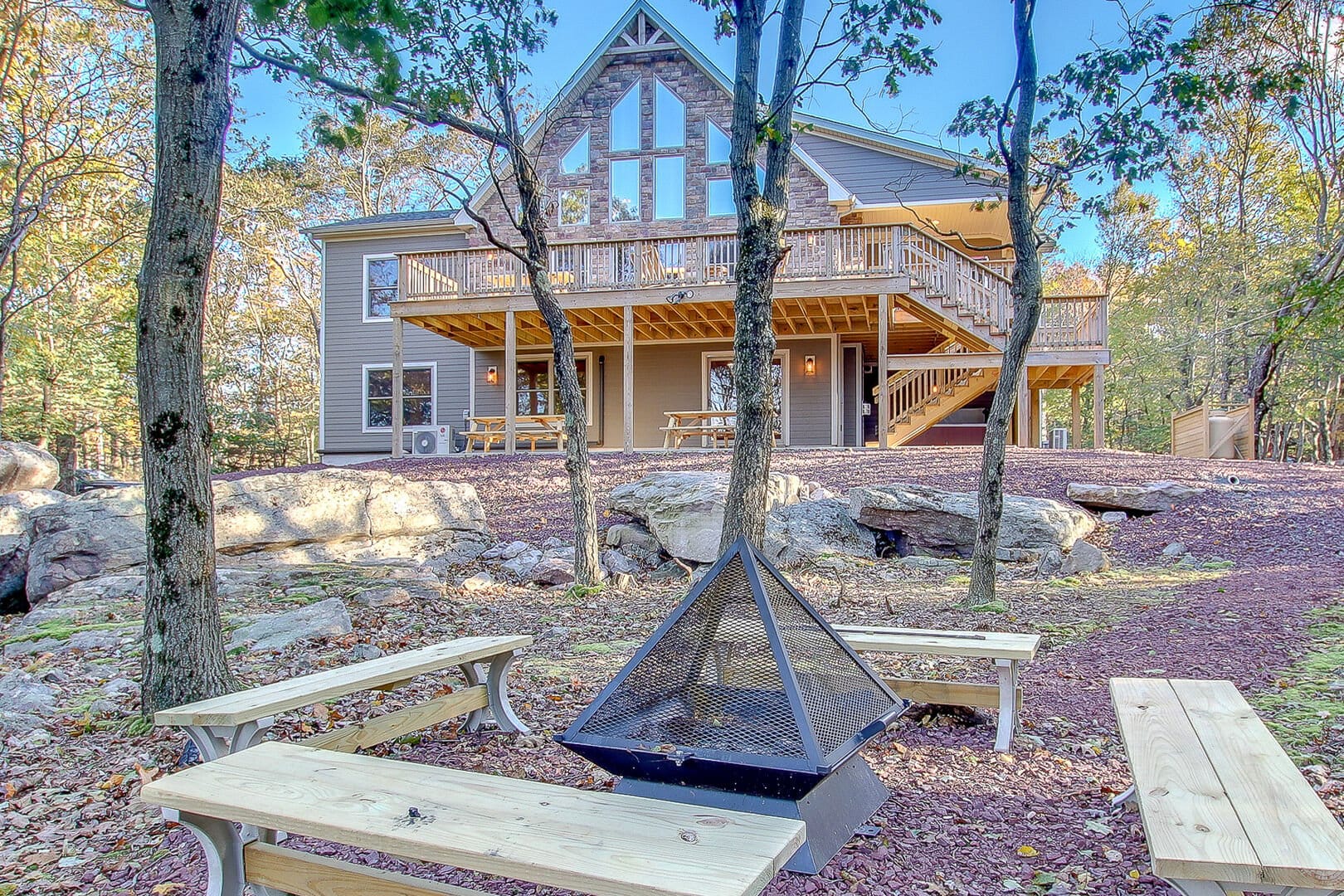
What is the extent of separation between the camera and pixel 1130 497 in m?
9.58

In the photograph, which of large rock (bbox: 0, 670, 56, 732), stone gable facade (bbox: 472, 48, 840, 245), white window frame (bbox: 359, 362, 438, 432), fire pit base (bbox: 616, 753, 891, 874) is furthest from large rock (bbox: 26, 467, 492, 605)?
white window frame (bbox: 359, 362, 438, 432)

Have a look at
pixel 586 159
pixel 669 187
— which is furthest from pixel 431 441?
pixel 669 187

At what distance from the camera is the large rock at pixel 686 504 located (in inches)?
331

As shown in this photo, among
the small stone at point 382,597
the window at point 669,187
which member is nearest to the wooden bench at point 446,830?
the small stone at point 382,597

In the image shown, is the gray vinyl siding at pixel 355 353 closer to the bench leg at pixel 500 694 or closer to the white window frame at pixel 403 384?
the white window frame at pixel 403 384

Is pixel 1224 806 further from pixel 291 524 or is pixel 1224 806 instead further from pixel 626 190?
pixel 626 190

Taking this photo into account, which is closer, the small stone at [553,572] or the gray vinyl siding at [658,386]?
the small stone at [553,572]

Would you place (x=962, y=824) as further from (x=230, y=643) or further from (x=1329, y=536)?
(x=1329, y=536)

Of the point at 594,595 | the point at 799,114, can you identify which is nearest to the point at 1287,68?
the point at 594,595

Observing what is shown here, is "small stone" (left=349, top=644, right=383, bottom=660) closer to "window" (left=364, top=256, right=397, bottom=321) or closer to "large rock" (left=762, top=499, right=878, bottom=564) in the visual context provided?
"large rock" (left=762, top=499, right=878, bottom=564)

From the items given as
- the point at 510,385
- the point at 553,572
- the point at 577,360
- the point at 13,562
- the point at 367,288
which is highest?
the point at 367,288

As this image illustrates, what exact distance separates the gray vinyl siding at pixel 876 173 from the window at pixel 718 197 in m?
1.80

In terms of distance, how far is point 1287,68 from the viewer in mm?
5816

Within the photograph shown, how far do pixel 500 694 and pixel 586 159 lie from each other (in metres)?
14.8
